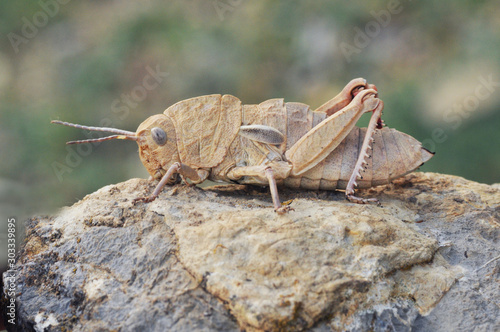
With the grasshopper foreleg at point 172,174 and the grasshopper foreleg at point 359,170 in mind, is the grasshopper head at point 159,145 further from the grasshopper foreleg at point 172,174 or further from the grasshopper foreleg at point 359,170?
the grasshopper foreleg at point 359,170

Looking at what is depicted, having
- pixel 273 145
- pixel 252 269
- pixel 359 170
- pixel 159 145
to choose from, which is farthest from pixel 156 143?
pixel 359 170

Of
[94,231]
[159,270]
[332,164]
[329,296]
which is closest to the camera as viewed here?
[329,296]

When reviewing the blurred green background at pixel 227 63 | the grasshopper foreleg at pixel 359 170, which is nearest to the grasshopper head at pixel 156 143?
the grasshopper foreleg at pixel 359 170

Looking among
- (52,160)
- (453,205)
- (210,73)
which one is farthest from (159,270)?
(210,73)

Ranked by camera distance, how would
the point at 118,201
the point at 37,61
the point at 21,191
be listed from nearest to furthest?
the point at 118,201
the point at 21,191
the point at 37,61

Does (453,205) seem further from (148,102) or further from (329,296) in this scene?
(148,102)

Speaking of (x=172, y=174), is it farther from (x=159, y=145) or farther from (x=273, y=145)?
(x=273, y=145)
